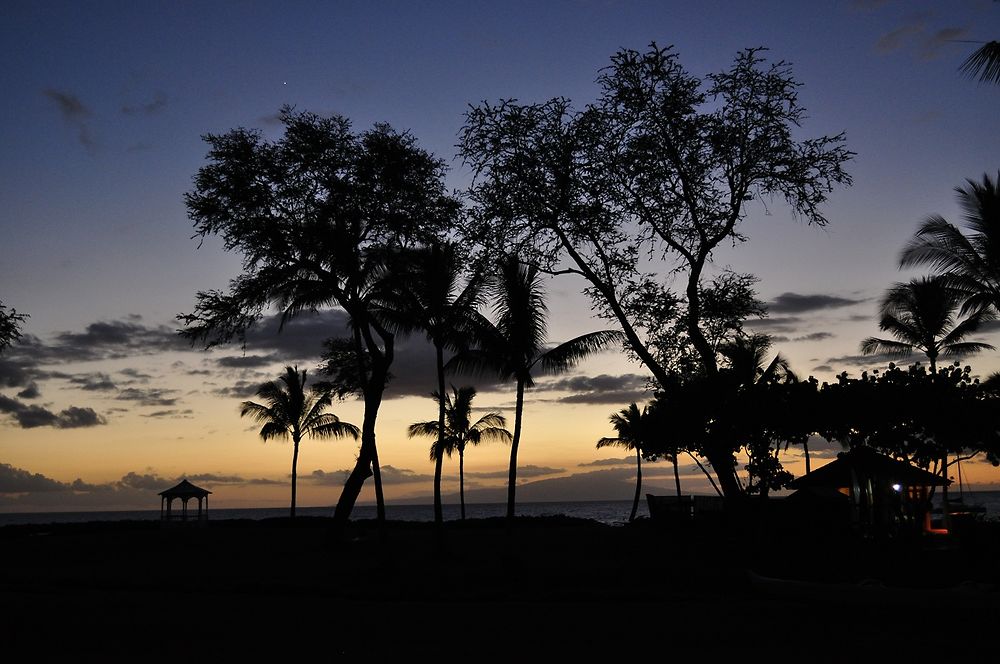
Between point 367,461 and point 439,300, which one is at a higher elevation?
point 439,300

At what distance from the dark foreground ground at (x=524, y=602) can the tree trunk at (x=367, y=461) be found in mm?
1550

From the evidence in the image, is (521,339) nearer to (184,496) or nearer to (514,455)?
(514,455)

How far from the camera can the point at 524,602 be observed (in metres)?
16.9

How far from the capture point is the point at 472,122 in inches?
847

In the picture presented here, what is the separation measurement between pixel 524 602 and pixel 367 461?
1303cm

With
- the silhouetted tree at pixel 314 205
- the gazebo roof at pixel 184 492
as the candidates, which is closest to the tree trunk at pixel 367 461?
the silhouetted tree at pixel 314 205

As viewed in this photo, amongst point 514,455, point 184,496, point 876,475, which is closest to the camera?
point 514,455

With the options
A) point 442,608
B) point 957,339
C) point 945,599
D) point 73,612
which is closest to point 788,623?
point 945,599

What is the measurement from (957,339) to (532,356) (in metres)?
24.5

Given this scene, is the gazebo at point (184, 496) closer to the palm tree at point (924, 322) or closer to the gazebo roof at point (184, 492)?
the gazebo roof at point (184, 492)

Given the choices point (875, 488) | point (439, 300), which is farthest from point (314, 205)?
point (875, 488)

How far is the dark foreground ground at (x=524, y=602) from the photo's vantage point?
11898 millimetres

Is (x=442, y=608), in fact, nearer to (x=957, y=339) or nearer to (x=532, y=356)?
(x=532, y=356)

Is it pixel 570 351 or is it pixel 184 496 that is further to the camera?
pixel 184 496
